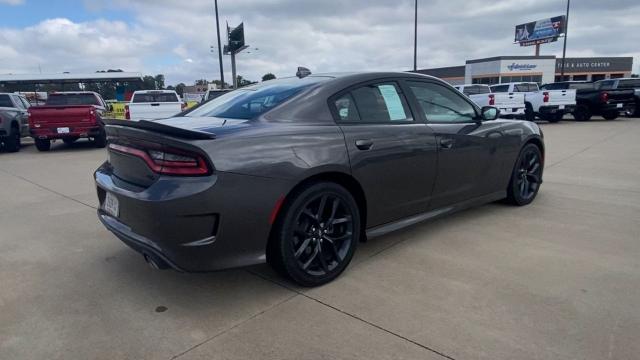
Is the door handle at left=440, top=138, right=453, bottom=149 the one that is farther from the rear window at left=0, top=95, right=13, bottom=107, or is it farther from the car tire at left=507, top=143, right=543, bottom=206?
the rear window at left=0, top=95, right=13, bottom=107

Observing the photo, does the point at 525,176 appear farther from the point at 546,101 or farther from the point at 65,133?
the point at 546,101

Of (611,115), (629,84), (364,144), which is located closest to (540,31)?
(629,84)

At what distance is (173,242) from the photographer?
2572mm

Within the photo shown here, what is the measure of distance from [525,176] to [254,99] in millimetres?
3359

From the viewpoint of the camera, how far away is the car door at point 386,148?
3.26 meters

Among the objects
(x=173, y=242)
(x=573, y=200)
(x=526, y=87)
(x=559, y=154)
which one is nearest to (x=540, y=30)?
(x=526, y=87)

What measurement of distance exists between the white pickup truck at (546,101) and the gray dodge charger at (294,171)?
15.5m

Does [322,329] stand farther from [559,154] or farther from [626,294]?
[559,154]

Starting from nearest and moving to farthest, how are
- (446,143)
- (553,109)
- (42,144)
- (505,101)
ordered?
1. (446,143)
2. (42,144)
3. (505,101)
4. (553,109)

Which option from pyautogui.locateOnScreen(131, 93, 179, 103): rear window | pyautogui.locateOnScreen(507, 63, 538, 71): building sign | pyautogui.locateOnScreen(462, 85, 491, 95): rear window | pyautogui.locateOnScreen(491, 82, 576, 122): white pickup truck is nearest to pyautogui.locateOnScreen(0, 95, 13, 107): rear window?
pyautogui.locateOnScreen(131, 93, 179, 103): rear window

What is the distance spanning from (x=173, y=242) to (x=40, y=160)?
928 centimetres

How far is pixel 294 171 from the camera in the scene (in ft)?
9.30

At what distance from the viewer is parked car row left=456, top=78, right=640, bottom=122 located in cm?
1756

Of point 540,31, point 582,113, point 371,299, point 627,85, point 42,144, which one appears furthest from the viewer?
point 540,31
